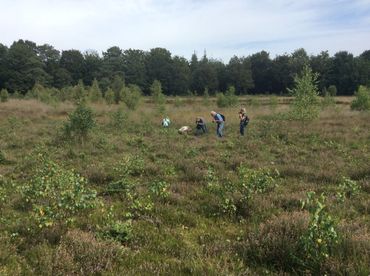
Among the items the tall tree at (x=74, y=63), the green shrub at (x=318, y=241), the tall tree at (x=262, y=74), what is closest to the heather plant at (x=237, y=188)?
the green shrub at (x=318, y=241)

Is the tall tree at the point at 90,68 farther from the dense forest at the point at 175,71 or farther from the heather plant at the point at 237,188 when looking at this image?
the heather plant at the point at 237,188

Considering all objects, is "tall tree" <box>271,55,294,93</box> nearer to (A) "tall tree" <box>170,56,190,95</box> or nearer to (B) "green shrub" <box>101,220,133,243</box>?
(A) "tall tree" <box>170,56,190,95</box>

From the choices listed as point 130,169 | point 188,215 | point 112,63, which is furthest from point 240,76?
point 188,215

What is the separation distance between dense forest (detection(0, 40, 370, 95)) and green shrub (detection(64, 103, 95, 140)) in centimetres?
6684

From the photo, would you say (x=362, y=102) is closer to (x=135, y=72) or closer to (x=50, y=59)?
(x=135, y=72)

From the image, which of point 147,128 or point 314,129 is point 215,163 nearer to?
point 314,129

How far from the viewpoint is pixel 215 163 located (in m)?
12.8

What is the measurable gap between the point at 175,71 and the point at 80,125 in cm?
8035

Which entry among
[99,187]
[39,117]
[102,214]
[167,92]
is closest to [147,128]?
[39,117]

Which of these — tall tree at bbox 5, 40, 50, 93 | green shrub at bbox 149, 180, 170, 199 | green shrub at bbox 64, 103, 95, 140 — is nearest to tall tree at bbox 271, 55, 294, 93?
tall tree at bbox 5, 40, 50, 93

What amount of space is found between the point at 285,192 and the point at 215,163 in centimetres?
395

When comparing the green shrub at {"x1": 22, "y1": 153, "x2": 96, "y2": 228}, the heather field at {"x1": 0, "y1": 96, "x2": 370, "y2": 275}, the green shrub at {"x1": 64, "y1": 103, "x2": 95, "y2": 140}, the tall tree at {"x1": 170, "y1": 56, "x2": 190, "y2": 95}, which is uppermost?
the tall tree at {"x1": 170, "y1": 56, "x2": 190, "y2": 95}

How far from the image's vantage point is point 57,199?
6852 millimetres

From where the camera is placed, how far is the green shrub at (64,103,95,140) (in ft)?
61.0
